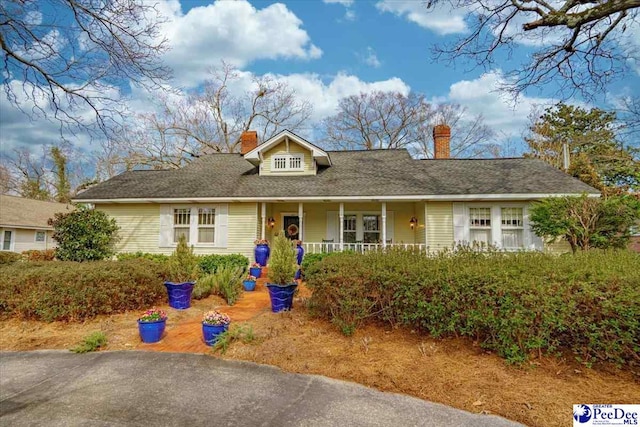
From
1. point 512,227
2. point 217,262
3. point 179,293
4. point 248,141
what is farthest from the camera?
point 248,141

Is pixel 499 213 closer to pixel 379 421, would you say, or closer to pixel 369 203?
pixel 369 203

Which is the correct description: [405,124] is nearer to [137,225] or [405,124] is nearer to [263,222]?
[263,222]

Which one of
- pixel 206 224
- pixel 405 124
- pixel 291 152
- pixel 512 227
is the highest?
pixel 405 124

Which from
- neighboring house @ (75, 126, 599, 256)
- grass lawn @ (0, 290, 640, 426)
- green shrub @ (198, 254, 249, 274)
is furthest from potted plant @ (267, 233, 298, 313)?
neighboring house @ (75, 126, 599, 256)

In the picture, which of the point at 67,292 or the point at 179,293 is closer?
the point at 67,292

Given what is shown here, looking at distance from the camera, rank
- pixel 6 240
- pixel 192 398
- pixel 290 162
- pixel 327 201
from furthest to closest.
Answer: pixel 6 240 → pixel 290 162 → pixel 327 201 → pixel 192 398

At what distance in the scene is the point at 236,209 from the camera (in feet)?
42.0

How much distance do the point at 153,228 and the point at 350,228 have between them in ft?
25.8

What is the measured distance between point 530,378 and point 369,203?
1005 centimetres

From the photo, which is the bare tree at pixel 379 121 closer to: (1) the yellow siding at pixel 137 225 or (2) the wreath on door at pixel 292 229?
(2) the wreath on door at pixel 292 229

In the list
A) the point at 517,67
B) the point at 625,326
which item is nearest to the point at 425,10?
the point at 517,67

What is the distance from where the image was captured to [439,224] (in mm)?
11812

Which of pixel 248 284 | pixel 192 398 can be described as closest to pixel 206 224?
pixel 248 284

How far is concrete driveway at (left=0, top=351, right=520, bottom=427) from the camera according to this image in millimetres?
3100
